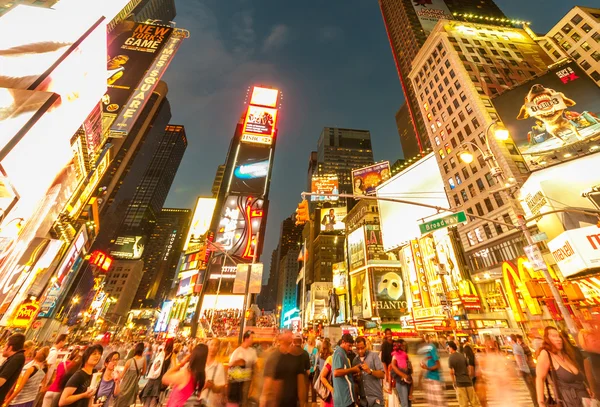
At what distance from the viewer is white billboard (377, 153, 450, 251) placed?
29655 mm

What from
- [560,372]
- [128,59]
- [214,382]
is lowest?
[214,382]

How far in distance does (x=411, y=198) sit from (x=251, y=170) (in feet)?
110

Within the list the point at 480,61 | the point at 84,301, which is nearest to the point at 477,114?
the point at 480,61

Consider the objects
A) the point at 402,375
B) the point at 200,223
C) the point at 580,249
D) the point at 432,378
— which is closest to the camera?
the point at 432,378

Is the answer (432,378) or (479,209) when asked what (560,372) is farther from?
(479,209)

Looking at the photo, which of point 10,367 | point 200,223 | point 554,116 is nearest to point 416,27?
point 554,116

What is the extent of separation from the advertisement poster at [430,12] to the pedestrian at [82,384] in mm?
89818

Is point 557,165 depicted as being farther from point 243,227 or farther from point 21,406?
A: point 243,227

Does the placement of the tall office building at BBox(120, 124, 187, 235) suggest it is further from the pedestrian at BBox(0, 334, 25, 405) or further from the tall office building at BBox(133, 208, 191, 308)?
the pedestrian at BBox(0, 334, 25, 405)

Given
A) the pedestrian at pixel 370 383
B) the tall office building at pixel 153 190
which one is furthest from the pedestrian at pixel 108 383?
the tall office building at pixel 153 190

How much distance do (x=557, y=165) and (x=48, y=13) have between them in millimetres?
33313

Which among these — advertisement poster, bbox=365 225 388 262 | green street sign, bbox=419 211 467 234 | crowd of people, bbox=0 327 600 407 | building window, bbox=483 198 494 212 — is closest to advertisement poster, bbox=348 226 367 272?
advertisement poster, bbox=365 225 388 262

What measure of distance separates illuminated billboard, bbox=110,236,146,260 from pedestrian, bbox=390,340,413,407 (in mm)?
128564

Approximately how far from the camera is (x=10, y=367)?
14.1 feet
